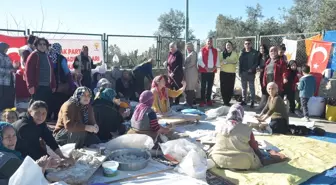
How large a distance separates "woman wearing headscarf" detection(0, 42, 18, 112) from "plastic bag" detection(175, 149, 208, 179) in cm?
412

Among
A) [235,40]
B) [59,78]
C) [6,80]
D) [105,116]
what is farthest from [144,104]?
[235,40]

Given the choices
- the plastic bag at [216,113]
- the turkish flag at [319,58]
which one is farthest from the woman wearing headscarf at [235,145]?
the turkish flag at [319,58]

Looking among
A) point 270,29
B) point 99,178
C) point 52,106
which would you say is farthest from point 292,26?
point 99,178

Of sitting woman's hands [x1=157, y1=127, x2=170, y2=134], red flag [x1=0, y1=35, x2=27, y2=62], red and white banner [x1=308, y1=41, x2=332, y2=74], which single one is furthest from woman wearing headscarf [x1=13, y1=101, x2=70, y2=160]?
red and white banner [x1=308, y1=41, x2=332, y2=74]

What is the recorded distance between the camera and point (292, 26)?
1010 inches

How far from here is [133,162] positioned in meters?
4.01

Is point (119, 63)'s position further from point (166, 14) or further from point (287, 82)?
point (166, 14)

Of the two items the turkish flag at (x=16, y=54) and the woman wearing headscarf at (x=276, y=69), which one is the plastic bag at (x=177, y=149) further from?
the turkish flag at (x=16, y=54)

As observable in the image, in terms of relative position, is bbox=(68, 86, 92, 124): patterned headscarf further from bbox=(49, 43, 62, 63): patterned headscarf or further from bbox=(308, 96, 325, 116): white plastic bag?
bbox=(308, 96, 325, 116): white plastic bag

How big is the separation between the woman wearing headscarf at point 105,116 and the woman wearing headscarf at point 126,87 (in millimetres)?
3145

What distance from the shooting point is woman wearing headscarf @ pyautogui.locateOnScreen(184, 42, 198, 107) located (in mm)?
8852

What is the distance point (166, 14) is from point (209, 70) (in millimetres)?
19228

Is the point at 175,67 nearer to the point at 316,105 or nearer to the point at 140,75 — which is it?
the point at 140,75

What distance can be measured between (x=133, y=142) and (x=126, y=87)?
4198 millimetres
